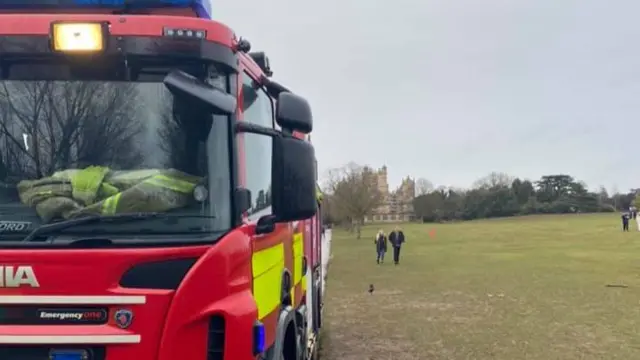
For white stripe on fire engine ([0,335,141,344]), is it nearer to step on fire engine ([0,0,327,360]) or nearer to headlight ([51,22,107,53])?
step on fire engine ([0,0,327,360])

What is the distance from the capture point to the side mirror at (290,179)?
3.22 meters

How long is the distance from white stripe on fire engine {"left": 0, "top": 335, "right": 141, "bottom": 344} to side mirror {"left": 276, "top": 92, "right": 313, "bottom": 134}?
48.4 inches

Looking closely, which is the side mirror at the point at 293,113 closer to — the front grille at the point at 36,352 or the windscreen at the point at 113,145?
the windscreen at the point at 113,145

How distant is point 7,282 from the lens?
9.20 feet

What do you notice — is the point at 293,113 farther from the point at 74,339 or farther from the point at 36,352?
the point at 36,352

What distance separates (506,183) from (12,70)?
98565 mm

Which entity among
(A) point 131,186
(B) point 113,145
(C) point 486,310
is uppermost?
(B) point 113,145

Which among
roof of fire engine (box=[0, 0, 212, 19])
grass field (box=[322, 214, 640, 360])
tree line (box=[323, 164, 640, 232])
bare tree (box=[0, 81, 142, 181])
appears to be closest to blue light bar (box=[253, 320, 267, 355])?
bare tree (box=[0, 81, 142, 181])

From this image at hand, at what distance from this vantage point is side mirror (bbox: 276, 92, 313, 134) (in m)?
3.29

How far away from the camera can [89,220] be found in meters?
2.92

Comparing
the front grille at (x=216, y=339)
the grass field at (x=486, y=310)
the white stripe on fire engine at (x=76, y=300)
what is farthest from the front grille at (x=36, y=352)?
the grass field at (x=486, y=310)

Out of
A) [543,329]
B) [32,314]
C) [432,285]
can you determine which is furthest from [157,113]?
[432,285]

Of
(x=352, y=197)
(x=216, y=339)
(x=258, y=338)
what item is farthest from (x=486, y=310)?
(x=352, y=197)

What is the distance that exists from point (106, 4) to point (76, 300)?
154 centimetres
